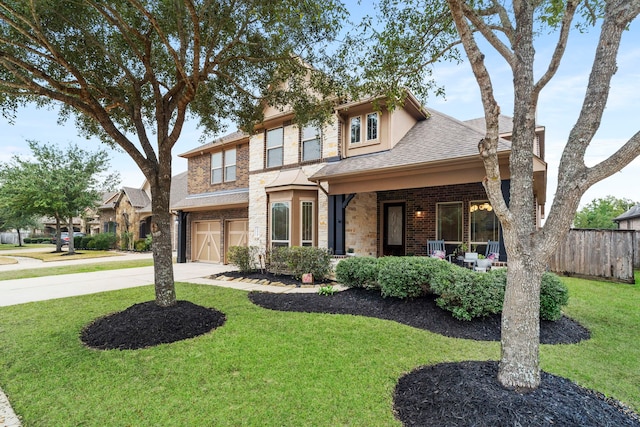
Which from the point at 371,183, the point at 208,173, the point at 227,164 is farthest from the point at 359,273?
the point at 208,173

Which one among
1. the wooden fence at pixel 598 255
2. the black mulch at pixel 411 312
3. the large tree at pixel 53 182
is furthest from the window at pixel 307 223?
the large tree at pixel 53 182

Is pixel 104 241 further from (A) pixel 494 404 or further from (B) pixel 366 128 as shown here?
(A) pixel 494 404

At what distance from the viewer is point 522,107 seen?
298 cm

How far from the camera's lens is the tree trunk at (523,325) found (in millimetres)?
2814

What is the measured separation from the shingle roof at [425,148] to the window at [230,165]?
6.32 meters

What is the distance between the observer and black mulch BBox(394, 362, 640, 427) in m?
2.51

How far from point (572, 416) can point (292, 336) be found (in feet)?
11.7

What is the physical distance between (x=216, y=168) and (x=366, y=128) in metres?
8.97

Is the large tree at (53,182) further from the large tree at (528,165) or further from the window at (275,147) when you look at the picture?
the large tree at (528,165)

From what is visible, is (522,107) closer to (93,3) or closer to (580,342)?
(580,342)

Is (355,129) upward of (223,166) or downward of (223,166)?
upward

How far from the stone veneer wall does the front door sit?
1.43ft

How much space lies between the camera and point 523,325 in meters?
2.84

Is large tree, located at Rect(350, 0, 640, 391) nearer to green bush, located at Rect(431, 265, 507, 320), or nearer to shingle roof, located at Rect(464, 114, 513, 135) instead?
green bush, located at Rect(431, 265, 507, 320)
